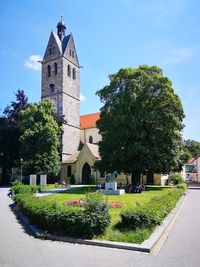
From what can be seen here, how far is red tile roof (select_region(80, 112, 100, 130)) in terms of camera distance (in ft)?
187

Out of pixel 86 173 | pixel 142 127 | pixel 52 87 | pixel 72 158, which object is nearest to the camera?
pixel 142 127

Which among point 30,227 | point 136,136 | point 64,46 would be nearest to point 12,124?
point 64,46

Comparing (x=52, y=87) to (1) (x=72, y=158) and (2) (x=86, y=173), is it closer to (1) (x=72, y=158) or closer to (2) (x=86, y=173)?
(1) (x=72, y=158)

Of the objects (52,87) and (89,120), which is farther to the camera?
(89,120)

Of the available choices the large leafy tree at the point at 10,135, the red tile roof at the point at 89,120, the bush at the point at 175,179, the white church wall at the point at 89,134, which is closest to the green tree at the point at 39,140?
the large leafy tree at the point at 10,135

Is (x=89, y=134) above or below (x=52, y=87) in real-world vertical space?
below

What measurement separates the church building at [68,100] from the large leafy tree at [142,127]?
1512 cm

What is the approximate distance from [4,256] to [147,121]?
988 inches

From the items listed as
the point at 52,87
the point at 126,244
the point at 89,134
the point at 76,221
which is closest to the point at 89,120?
the point at 89,134

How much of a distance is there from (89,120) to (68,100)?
8.36 meters

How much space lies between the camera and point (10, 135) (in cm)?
4606

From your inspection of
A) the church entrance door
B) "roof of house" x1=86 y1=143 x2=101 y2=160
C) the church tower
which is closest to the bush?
"roof of house" x1=86 y1=143 x2=101 y2=160

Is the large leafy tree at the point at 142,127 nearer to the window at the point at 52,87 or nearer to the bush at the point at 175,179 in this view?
the bush at the point at 175,179

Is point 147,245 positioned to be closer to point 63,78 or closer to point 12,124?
point 12,124
